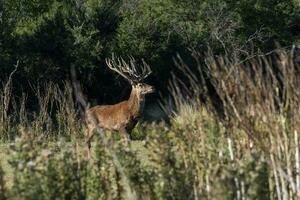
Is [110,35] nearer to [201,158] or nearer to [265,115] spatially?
[201,158]

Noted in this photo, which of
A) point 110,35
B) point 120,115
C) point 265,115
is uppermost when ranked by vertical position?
point 110,35

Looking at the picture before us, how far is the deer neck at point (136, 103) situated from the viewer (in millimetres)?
13297

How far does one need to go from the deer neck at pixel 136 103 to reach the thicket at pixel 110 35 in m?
4.90

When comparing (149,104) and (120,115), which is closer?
(120,115)

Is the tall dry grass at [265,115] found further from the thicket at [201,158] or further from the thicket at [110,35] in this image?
the thicket at [110,35]

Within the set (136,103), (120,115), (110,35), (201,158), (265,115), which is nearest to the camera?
(265,115)

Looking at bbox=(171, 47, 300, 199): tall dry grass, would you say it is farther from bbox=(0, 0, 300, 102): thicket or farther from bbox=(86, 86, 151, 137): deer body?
bbox=(0, 0, 300, 102): thicket

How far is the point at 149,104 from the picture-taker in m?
21.6

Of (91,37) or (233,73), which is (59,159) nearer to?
(233,73)

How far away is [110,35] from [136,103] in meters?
8.42

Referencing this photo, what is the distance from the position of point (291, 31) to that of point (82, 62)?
32.8ft

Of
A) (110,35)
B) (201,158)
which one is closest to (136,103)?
(201,158)

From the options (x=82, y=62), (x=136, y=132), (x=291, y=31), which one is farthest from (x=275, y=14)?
(x=136, y=132)

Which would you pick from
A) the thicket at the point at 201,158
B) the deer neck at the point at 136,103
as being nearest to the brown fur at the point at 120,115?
the deer neck at the point at 136,103
